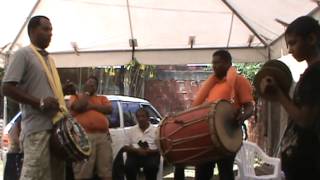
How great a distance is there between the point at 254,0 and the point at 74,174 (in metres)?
3.40

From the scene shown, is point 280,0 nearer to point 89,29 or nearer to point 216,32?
point 216,32

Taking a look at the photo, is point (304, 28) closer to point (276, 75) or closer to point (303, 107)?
point (276, 75)

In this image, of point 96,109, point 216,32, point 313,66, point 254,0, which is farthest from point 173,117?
point 216,32

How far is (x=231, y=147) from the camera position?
180 inches

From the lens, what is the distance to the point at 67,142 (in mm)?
3824

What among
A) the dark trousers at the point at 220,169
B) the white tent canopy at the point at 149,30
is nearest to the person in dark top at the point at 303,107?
the dark trousers at the point at 220,169

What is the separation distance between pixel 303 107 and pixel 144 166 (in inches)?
202

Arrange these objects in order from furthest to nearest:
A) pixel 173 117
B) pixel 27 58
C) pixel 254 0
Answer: pixel 254 0, pixel 173 117, pixel 27 58

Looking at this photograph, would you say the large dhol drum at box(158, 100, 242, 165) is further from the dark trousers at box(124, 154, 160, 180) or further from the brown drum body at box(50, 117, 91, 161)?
the dark trousers at box(124, 154, 160, 180)

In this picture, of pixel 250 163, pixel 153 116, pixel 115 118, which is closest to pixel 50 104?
pixel 250 163

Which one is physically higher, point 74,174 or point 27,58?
point 27,58

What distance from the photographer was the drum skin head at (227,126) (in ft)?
14.9

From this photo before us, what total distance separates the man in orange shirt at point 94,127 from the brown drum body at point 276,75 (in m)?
4.10

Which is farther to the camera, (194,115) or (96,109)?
(96,109)
